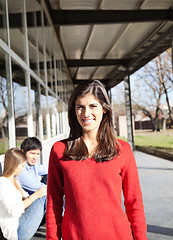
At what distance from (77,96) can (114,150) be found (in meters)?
0.30

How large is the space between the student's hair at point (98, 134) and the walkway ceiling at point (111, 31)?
6.15 m

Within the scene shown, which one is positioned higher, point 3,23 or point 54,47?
point 54,47

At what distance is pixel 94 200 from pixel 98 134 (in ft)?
1.02

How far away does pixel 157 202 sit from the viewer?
14.9 feet

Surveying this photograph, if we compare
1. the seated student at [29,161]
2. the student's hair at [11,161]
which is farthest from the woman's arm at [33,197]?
the student's hair at [11,161]

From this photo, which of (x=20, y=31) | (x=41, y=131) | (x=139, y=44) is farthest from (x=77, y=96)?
(x=139, y=44)

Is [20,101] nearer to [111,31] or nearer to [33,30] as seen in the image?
[33,30]

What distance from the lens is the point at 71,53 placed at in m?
12.7

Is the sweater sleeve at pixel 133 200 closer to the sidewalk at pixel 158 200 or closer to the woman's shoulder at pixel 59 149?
the woman's shoulder at pixel 59 149

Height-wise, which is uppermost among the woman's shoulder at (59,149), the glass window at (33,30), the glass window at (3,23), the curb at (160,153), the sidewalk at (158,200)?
the glass window at (33,30)

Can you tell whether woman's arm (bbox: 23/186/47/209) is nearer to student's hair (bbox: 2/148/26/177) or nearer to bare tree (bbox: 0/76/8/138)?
student's hair (bbox: 2/148/26/177)

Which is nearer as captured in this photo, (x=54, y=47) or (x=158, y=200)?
(x=158, y=200)

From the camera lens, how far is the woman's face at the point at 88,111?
4.24 ft

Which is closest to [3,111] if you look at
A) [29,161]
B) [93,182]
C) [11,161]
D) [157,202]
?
[11,161]
